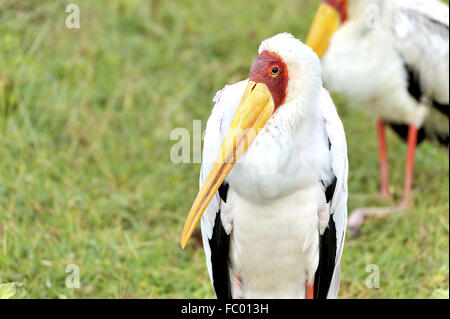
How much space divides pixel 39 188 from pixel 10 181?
164 millimetres

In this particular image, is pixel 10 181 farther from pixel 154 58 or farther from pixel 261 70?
→ pixel 261 70

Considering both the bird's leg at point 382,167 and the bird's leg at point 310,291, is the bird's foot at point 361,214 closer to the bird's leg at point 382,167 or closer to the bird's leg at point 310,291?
the bird's leg at point 382,167

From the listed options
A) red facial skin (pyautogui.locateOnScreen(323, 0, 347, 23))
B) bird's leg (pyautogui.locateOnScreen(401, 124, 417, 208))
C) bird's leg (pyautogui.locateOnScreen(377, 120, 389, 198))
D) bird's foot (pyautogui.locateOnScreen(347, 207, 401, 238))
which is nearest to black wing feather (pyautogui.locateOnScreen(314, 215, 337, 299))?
bird's foot (pyautogui.locateOnScreen(347, 207, 401, 238))

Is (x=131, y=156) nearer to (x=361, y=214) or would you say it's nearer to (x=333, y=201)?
(x=361, y=214)

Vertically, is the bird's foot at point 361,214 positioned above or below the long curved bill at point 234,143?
below

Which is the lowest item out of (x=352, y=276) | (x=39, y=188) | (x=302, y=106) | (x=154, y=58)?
(x=352, y=276)

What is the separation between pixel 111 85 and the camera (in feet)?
16.9

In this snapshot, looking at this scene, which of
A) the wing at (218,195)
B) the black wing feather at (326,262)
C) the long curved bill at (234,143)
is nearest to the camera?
the long curved bill at (234,143)

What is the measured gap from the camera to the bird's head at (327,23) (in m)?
4.36

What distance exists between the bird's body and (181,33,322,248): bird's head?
187cm

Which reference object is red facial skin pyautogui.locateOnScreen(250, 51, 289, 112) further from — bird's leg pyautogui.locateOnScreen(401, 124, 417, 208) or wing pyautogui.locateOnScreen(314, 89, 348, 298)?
bird's leg pyautogui.locateOnScreen(401, 124, 417, 208)

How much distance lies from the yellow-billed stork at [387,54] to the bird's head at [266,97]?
187 centimetres

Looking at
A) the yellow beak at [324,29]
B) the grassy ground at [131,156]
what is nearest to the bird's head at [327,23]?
the yellow beak at [324,29]

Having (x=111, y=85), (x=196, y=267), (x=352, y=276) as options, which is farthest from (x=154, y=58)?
(x=352, y=276)
